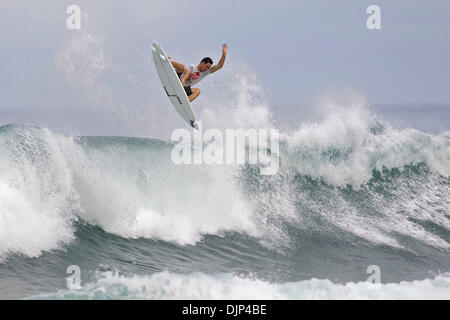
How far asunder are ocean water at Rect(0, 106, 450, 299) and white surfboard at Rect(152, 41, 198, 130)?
2.00m

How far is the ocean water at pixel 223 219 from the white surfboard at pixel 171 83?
2.00 metres

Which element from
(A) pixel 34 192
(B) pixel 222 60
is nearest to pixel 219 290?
(A) pixel 34 192

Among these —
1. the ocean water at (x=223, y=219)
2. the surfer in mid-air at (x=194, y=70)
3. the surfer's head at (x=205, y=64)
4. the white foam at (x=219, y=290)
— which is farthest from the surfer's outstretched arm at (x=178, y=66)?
the white foam at (x=219, y=290)

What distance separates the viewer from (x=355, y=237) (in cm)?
1225

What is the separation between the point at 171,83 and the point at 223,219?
3.23 metres

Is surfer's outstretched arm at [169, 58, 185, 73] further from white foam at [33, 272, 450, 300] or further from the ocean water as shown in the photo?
white foam at [33, 272, 450, 300]

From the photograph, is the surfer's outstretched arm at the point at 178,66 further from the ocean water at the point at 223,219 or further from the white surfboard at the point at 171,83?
the ocean water at the point at 223,219

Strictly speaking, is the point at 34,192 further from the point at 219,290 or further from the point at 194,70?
the point at 219,290

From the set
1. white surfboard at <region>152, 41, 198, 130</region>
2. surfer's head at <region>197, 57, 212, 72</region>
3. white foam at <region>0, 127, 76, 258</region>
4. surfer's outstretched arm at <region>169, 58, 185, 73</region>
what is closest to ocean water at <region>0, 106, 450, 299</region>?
white foam at <region>0, 127, 76, 258</region>

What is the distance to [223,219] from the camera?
1223 centimetres

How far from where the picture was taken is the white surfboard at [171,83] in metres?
11.1
